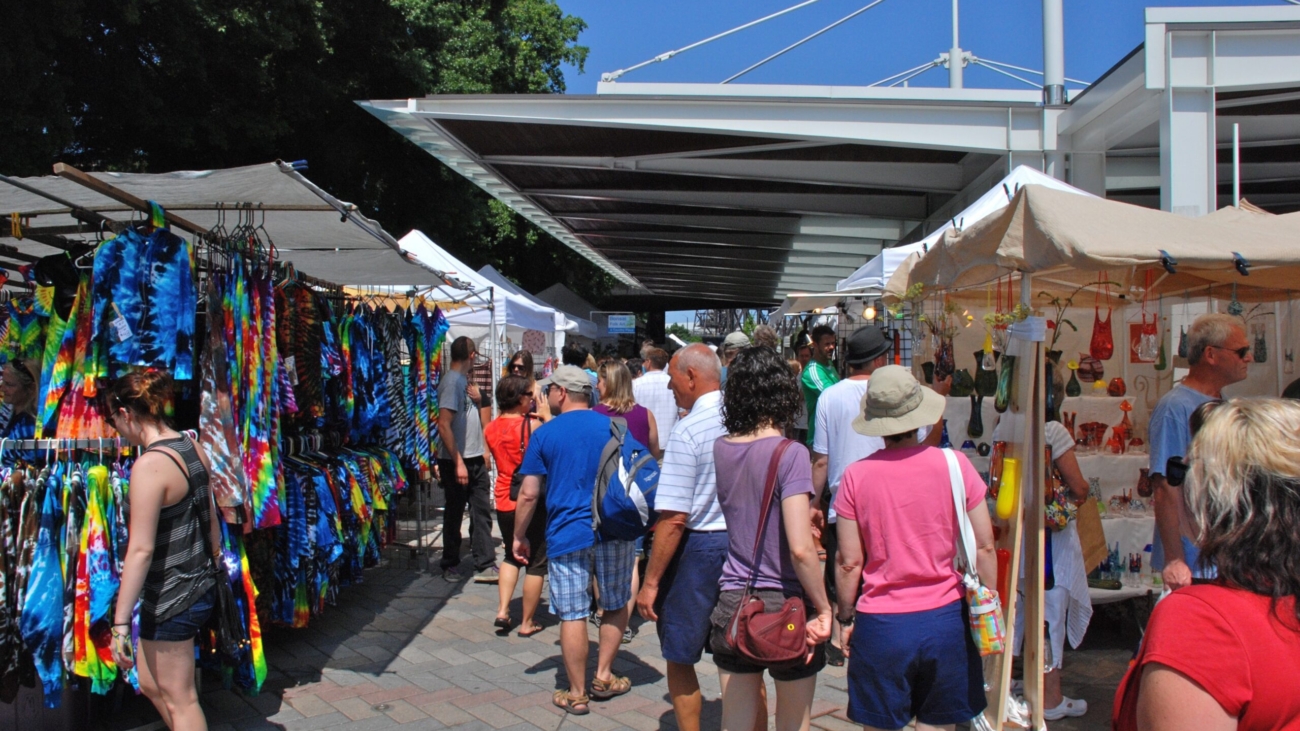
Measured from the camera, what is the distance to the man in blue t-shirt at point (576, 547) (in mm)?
4266

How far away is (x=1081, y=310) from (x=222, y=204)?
17.1ft

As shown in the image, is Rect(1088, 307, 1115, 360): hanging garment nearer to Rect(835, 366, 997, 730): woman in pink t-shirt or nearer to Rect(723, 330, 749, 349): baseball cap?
Rect(723, 330, 749, 349): baseball cap

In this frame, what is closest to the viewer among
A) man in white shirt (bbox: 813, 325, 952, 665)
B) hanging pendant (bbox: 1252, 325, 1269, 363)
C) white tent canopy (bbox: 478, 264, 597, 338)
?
man in white shirt (bbox: 813, 325, 952, 665)

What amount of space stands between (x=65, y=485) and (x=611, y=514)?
7.44 ft

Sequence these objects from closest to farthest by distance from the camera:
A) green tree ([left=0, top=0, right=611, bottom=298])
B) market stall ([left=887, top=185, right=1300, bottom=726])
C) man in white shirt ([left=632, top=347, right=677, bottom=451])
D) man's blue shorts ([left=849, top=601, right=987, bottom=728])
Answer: man's blue shorts ([left=849, top=601, right=987, bottom=728]) < market stall ([left=887, top=185, right=1300, bottom=726]) < man in white shirt ([left=632, top=347, right=677, bottom=451]) < green tree ([left=0, top=0, right=611, bottom=298])

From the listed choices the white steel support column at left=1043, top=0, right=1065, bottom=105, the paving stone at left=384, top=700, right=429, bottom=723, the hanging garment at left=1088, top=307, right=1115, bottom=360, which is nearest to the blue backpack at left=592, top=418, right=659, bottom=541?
the paving stone at left=384, top=700, right=429, bottom=723

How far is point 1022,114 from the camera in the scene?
898 centimetres

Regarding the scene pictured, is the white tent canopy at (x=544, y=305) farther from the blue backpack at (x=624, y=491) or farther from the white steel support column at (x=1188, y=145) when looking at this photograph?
the white steel support column at (x=1188, y=145)

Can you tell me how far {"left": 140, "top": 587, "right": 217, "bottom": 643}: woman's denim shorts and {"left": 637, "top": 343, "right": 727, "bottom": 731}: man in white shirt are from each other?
1.62 metres

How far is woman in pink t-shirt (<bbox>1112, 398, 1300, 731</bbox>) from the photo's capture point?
1413mm

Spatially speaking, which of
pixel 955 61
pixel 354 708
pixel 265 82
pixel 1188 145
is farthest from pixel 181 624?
pixel 955 61

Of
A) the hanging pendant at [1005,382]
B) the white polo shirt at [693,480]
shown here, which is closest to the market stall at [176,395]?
the white polo shirt at [693,480]

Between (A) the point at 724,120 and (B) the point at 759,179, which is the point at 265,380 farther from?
(B) the point at 759,179

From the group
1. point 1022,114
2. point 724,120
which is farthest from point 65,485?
point 1022,114
